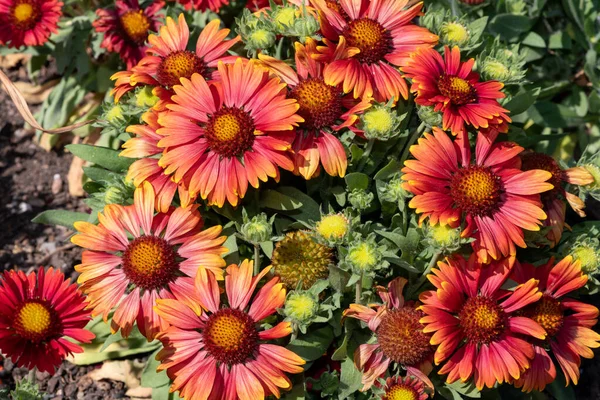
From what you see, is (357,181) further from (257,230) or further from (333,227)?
(257,230)

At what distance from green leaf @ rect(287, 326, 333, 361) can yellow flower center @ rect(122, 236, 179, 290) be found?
1.68ft

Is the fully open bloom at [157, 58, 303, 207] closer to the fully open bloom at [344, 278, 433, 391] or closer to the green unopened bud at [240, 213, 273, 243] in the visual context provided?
the green unopened bud at [240, 213, 273, 243]

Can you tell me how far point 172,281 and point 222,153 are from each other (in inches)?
19.4

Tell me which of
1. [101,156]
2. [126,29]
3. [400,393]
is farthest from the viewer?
[126,29]

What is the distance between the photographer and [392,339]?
7.93 ft

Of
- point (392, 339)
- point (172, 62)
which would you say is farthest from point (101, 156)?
point (392, 339)

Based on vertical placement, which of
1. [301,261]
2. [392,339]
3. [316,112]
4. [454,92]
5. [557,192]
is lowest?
[392,339]

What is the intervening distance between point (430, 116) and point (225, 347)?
1084mm

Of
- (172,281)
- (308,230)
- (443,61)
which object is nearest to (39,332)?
(172,281)

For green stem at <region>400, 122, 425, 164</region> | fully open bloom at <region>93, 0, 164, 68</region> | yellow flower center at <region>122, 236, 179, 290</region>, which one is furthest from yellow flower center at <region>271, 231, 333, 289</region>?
fully open bloom at <region>93, 0, 164, 68</region>

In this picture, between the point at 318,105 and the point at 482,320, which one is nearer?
the point at 482,320

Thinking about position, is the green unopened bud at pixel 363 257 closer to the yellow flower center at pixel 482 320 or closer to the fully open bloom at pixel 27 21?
the yellow flower center at pixel 482 320

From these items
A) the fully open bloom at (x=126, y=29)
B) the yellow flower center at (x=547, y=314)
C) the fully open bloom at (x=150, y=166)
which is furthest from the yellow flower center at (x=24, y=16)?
the yellow flower center at (x=547, y=314)

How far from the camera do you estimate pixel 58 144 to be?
413 cm
